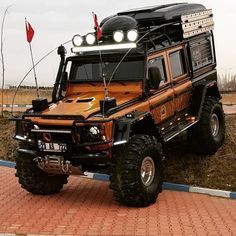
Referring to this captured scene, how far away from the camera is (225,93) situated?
2914 cm

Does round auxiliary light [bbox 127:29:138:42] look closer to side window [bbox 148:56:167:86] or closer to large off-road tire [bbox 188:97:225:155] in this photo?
side window [bbox 148:56:167:86]

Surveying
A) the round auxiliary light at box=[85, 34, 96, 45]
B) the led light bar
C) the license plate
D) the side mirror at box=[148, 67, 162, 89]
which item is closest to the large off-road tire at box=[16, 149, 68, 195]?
the license plate

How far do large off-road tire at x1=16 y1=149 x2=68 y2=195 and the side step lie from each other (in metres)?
2.11

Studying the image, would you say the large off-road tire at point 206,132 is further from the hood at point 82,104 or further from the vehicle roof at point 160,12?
the hood at point 82,104

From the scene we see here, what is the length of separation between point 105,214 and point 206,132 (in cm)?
348

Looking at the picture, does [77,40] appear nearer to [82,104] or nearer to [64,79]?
[64,79]

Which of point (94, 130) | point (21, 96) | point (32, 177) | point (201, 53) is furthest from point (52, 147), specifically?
point (21, 96)

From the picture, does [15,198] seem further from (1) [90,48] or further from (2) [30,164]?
(1) [90,48]

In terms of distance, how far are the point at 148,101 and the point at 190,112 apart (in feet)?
6.13

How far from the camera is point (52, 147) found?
7.89 meters

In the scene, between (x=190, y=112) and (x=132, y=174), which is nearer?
(x=132, y=174)

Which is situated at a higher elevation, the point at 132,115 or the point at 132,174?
the point at 132,115

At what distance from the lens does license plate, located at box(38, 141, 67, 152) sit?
7.78 m

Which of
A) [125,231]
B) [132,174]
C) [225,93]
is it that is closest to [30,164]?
[132,174]
